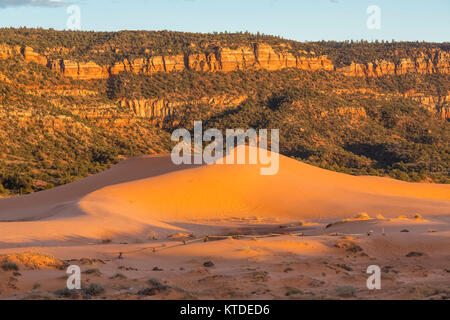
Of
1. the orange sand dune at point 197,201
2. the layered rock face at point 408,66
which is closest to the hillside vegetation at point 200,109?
the layered rock face at point 408,66

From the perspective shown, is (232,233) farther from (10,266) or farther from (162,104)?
(162,104)

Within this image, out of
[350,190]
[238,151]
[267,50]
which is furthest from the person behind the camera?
[267,50]

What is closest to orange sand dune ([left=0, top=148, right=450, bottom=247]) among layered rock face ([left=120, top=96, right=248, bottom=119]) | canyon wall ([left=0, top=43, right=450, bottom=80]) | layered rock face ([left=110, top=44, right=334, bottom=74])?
canyon wall ([left=0, top=43, right=450, bottom=80])

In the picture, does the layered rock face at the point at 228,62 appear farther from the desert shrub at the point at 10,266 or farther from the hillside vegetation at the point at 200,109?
the desert shrub at the point at 10,266

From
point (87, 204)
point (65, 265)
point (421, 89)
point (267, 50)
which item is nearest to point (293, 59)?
point (267, 50)

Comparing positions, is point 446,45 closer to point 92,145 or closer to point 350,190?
point 92,145

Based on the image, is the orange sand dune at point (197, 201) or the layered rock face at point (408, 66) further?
the layered rock face at point (408, 66)
